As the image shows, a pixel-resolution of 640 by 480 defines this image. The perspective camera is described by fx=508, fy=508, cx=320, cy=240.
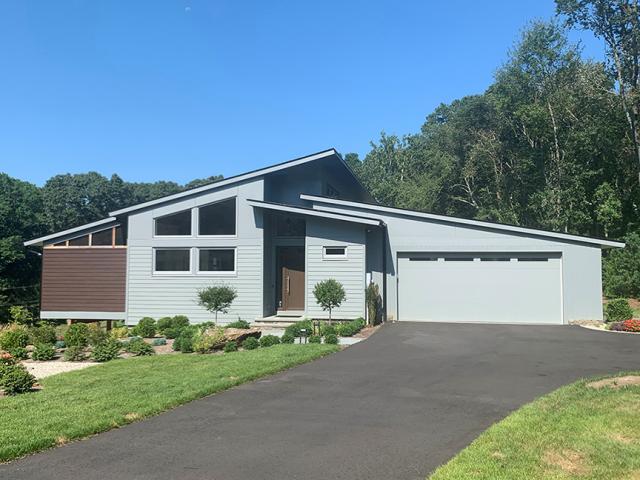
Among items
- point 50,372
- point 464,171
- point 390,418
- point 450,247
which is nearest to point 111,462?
point 390,418

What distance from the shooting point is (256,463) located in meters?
4.63

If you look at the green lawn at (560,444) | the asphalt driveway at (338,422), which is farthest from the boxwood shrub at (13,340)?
the green lawn at (560,444)

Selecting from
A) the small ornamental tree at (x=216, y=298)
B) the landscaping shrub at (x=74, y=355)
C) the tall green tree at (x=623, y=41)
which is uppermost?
the tall green tree at (x=623, y=41)

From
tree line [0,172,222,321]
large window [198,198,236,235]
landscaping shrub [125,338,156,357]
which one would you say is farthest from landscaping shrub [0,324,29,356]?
tree line [0,172,222,321]

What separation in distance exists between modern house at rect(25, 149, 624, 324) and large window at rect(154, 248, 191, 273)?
0.04 m

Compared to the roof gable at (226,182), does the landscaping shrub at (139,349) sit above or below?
below

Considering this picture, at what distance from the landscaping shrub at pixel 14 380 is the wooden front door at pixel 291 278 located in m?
11.4

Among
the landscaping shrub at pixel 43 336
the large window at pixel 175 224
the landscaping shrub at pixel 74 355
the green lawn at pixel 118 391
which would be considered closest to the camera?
the green lawn at pixel 118 391

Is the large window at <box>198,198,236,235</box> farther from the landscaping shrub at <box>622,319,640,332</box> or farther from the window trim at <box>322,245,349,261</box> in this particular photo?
the landscaping shrub at <box>622,319,640,332</box>

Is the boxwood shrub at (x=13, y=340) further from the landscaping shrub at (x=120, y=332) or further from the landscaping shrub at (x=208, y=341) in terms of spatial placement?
the landscaping shrub at (x=208, y=341)

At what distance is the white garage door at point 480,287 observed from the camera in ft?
56.2

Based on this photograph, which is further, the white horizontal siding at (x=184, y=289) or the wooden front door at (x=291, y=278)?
the wooden front door at (x=291, y=278)

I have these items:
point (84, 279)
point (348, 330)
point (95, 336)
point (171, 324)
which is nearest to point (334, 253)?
point (348, 330)

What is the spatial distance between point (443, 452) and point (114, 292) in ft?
54.1
